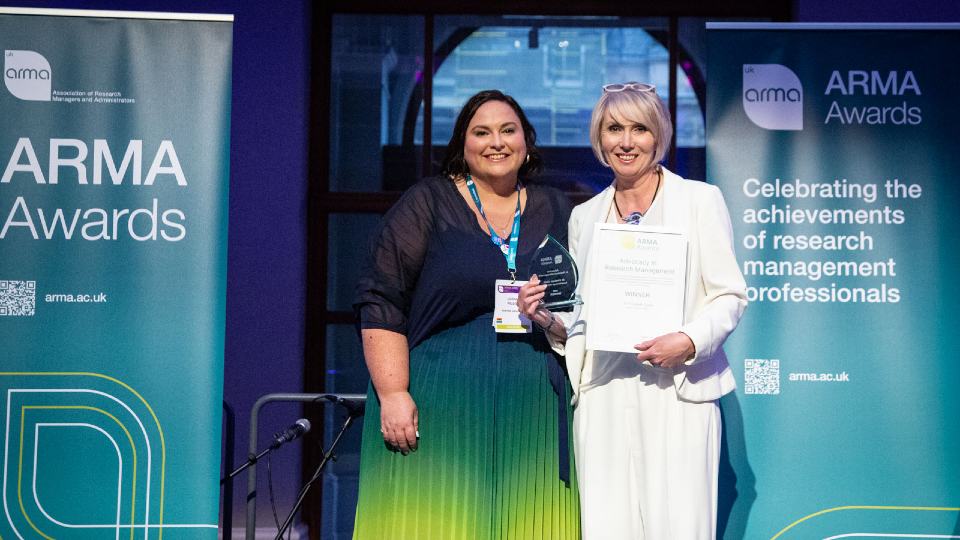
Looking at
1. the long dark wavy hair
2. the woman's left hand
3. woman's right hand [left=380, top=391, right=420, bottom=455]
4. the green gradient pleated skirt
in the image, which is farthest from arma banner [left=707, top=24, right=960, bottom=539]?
woman's right hand [left=380, top=391, right=420, bottom=455]

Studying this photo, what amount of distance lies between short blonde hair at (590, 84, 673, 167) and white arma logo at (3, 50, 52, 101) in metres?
2.00

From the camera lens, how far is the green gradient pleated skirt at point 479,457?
270 cm

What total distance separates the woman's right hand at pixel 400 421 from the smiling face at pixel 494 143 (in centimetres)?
68

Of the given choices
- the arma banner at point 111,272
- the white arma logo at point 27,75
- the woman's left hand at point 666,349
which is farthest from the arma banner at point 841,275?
the white arma logo at point 27,75

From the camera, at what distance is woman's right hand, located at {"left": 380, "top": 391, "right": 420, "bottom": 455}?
2.70m

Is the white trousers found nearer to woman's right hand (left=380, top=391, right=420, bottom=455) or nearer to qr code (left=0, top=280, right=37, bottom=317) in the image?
woman's right hand (left=380, top=391, right=420, bottom=455)

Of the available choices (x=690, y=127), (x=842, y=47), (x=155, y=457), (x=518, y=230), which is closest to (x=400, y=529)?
(x=518, y=230)

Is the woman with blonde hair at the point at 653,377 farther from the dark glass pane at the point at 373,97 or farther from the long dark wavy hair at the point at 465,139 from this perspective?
the dark glass pane at the point at 373,97

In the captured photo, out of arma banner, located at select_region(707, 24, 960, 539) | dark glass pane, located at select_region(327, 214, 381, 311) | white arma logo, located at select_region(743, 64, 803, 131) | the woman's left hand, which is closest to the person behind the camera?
the woman's left hand

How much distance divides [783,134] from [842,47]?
402 mm

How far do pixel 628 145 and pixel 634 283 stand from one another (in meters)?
0.38

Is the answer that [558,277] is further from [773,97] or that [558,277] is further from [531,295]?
[773,97]

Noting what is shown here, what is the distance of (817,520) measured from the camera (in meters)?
3.66

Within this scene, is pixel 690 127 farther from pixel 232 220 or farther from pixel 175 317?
pixel 175 317
